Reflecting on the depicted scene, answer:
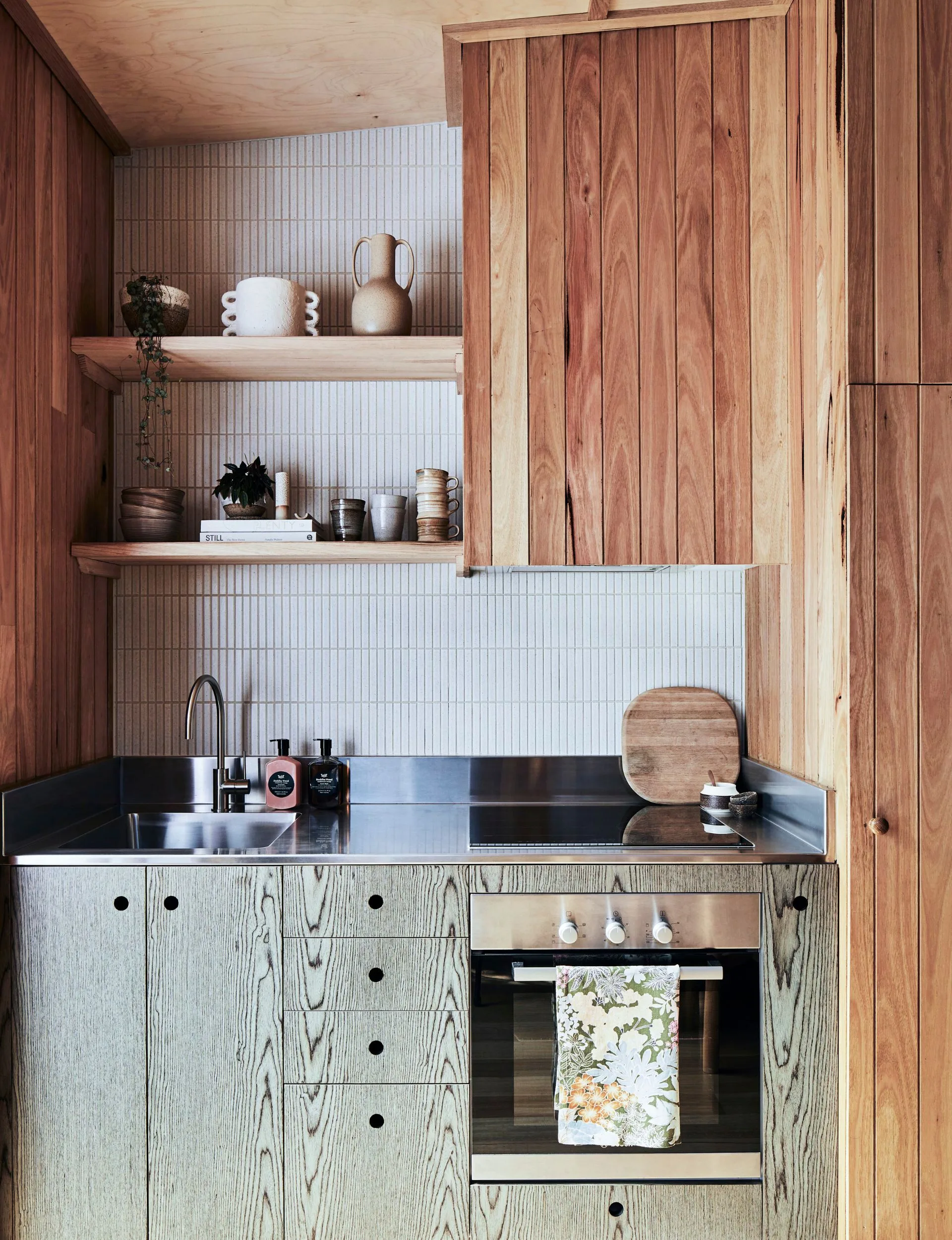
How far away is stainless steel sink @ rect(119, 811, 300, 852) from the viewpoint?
2.21 meters

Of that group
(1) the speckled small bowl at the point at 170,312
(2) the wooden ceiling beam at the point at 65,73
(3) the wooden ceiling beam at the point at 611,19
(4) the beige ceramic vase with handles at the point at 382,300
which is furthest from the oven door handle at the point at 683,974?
(2) the wooden ceiling beam at the point at 65,73

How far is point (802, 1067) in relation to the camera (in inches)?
68.0

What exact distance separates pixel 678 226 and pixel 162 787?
73.2 inches

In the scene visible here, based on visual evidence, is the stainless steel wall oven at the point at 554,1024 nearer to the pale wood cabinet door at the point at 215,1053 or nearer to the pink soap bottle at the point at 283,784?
the pale wood cabinet door at the point at 215,1053

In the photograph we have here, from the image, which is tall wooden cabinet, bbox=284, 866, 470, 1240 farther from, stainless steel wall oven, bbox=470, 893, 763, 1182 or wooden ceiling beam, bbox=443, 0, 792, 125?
wooden ceiling beam, bbox=443, 0, 792, 125

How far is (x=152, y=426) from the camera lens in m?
→ 2.40

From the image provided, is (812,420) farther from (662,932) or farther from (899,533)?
(662,932)

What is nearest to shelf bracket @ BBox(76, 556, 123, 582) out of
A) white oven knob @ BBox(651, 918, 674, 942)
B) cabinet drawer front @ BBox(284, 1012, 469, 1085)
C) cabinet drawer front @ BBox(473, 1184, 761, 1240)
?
cabinet drawer front @ BBox(284, 1012, 469, 1085)

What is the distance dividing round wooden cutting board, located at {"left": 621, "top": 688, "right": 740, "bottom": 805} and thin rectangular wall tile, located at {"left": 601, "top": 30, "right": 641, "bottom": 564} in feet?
2.25

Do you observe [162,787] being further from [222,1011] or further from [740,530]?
[740,530]

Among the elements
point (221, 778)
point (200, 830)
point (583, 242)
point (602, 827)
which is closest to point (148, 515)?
point (221, 778)

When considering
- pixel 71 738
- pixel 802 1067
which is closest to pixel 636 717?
pixel 802 1067

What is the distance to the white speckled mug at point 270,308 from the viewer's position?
2.15 m

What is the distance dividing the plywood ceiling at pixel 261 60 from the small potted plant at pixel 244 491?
0.89 m
